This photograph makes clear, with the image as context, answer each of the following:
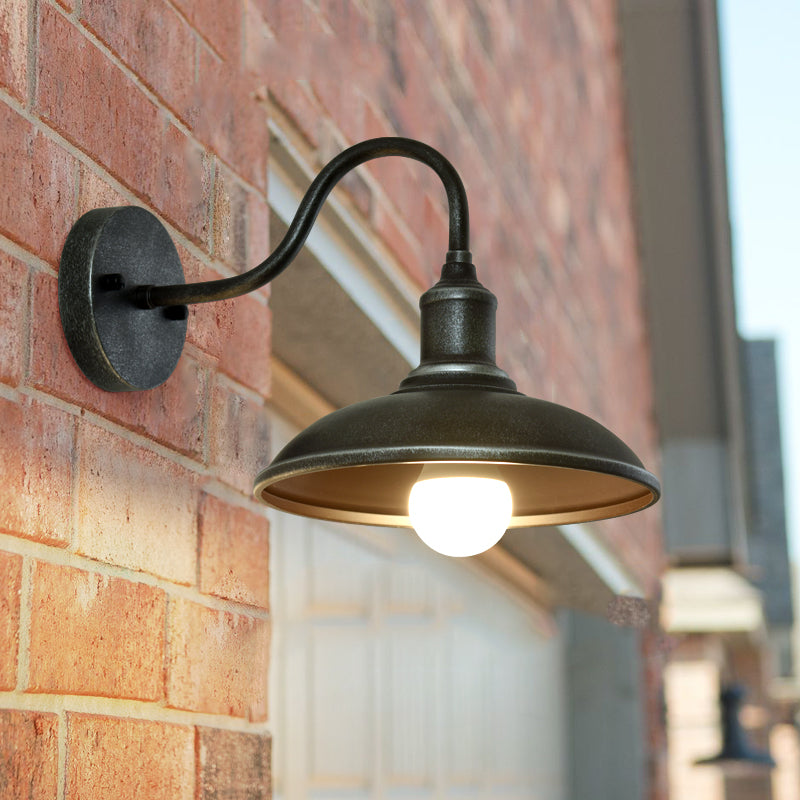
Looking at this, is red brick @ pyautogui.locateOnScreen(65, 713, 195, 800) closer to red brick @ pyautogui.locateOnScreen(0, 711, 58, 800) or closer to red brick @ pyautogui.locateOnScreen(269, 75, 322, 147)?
red brick @ pyautogui.locateOnScreen(0, 711, 58, 800)

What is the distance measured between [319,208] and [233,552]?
317 mm

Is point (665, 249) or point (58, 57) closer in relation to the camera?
point (58, 57)

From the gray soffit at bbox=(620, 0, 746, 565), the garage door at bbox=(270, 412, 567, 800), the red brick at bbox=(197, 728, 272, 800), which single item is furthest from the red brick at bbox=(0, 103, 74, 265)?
the gray soffit at bbox=(620, 0, 746, 565)

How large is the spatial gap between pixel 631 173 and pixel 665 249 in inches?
13.1

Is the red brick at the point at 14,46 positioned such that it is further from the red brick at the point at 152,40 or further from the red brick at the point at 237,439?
the red brick at the point at 237,439

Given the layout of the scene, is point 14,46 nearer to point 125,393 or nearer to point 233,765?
point 125,393

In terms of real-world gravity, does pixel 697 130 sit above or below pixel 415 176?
above

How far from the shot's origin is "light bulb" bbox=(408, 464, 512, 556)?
81 cm

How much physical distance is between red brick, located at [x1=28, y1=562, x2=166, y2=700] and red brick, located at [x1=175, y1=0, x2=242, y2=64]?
469mm

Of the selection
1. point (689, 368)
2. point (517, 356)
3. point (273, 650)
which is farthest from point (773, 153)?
point (273, 650)

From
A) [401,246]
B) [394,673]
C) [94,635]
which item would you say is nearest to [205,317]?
[94,635]

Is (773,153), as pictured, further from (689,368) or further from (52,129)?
(52,129)

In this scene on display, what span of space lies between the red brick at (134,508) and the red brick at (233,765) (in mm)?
126

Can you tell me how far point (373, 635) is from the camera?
2.14 m
